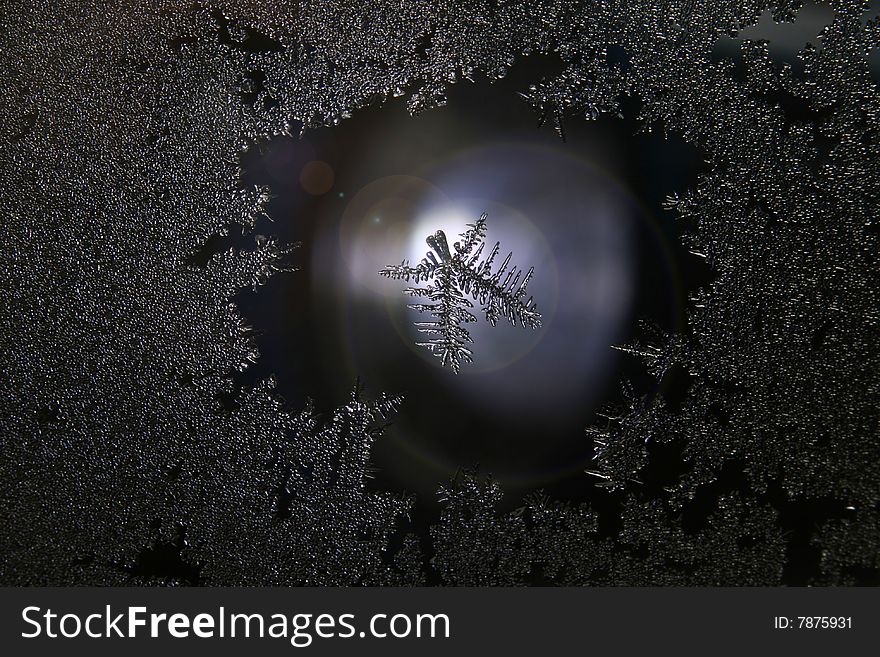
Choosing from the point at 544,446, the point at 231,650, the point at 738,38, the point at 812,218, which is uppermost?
the point at 738,38

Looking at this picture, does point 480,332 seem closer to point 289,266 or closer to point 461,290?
point 461,290

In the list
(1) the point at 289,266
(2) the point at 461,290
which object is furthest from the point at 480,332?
(1) the point at 289,266

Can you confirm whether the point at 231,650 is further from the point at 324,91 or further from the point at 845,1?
the point at 845,1

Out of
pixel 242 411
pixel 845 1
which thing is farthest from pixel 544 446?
pixel 845 1

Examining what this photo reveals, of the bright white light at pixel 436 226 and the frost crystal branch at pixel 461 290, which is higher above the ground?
the bright white light at pixel 436 226

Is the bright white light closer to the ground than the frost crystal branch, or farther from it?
farther from it
